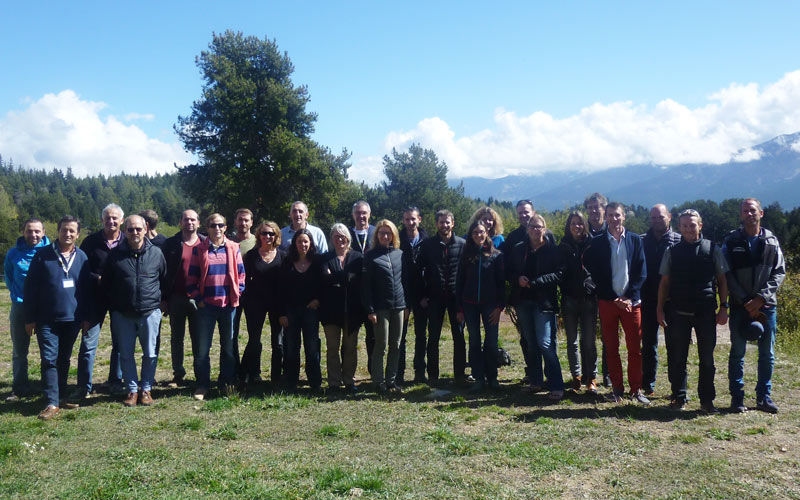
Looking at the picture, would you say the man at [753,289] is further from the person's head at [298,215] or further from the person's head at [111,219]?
the person's head at [111,219]

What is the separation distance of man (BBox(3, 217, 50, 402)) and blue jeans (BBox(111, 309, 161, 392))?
143cm

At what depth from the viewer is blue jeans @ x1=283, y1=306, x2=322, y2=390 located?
7.36 m

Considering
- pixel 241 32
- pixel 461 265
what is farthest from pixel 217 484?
pixel 241 32

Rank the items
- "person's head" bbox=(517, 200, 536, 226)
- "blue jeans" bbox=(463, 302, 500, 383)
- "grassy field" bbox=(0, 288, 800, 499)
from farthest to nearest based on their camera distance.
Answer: "person's head" bbox=(517, 200, 536, 226) < "blue jeans" bbox=(463, 302, 500, 383) < "grassy field" bbox=(0, 288, 800, 499)

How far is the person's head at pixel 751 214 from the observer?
20.9 ft

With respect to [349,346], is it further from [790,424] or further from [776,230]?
[776,230]

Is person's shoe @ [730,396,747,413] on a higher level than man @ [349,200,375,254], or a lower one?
lower

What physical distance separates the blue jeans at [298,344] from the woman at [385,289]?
0.81 m

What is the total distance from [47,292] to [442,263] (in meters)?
5.01

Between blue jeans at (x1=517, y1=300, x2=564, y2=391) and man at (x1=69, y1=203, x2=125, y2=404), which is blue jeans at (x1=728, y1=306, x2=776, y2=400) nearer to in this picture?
blue jeans at (x1=517, y1=300, x2=564, y2=391)

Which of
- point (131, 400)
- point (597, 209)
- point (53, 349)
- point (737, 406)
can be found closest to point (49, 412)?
point (53, 349)

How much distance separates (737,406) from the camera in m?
6.44

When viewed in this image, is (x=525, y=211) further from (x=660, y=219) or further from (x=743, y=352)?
(x=743, y=352)

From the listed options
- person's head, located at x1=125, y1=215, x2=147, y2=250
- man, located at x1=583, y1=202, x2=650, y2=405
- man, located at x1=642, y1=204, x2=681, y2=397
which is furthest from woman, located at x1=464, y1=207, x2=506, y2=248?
person's head, located at x1=125, y1=215, x2=147, y2=250
